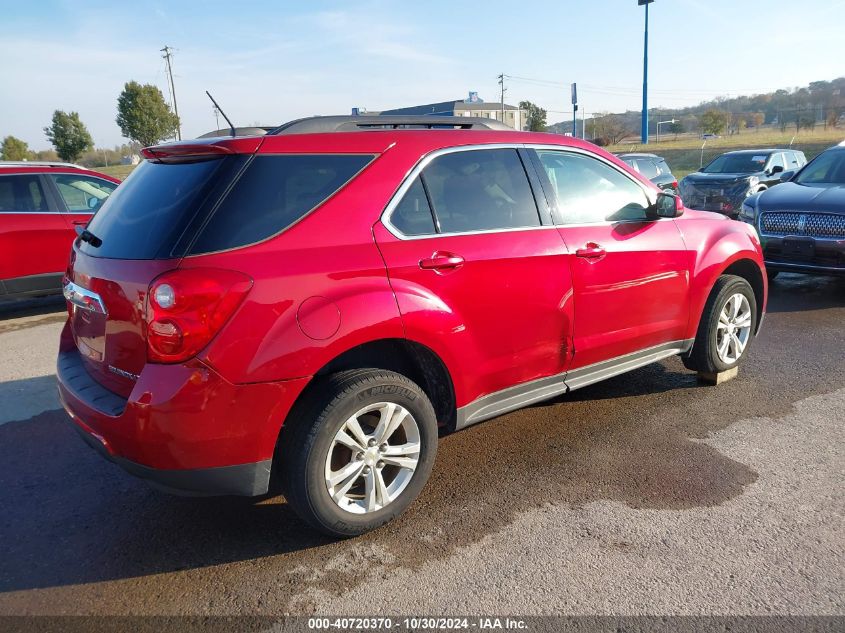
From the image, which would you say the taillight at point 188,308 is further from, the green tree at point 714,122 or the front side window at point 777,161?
the green tree at point 714,122

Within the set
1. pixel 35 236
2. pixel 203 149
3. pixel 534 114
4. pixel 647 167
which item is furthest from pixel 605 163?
pixel 534 114

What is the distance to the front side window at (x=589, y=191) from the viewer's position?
3.86 metres

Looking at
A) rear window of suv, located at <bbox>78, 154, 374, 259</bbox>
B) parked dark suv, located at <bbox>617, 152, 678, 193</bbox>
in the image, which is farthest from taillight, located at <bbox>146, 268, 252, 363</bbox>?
parked dark suv, located at <bbox>617, 152, 678, 193</bbox>

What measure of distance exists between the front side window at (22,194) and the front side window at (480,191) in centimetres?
609

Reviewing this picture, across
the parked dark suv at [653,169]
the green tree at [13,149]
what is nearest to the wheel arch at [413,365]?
the parked dark suv at [653,169]

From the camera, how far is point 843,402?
4.50m

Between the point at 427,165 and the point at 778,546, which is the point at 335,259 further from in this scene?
the point at 778,546

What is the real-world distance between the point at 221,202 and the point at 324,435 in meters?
1.05

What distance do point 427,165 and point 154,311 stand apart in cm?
146

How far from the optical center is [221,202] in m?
2.73

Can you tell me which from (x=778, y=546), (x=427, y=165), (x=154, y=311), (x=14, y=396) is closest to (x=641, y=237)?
(x=427, y=165)

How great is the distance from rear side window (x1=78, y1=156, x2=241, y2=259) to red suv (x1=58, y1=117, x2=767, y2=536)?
0.04ft

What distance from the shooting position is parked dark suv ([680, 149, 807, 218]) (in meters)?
13.5

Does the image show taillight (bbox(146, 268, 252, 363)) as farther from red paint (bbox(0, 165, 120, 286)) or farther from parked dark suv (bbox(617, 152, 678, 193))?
parked dark suv (bbox(617, 152, 678, 193))
